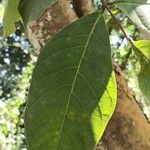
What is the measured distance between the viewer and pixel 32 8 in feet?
2.13

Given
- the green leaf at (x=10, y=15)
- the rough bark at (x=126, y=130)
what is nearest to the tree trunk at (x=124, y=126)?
the rough bark at (x=126, y=130)

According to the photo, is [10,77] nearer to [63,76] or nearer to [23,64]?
[23,64]

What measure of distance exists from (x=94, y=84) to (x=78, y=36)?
8cm

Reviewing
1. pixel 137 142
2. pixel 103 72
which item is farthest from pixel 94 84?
pixel 137 142

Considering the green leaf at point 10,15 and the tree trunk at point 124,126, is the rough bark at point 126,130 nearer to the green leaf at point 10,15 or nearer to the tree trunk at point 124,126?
the tree trunk at point 124,126

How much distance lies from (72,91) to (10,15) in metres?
0.23

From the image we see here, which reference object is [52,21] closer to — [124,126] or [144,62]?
[124,126]

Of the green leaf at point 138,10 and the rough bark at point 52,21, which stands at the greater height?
the green leaf at point 138,10

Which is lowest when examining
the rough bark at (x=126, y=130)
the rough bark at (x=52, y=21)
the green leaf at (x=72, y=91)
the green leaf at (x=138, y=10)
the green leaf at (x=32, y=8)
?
the rough bark at (x=126, y=130)

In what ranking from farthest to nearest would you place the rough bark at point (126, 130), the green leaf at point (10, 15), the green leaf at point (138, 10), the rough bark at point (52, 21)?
the rough bark at point (52, 21)
the rough bark at point (126, 130)
the green leaf at point (10, 15)
the green leaf at point (138, 10)

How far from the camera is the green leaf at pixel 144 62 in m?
0.70

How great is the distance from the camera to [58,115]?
667 millimetres

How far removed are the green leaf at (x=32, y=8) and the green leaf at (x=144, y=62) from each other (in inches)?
6.4

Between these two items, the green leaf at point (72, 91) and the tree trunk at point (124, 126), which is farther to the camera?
the tree trunk at point (124, 126)
